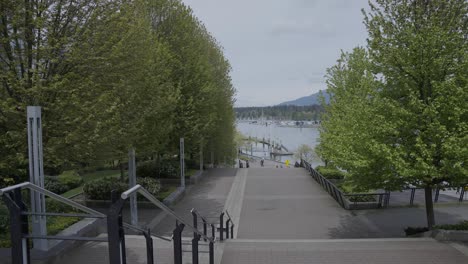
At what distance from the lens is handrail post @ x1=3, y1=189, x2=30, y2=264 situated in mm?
3676

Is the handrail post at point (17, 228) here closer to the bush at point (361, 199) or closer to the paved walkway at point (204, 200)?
the paved walkway at point (204, 200)

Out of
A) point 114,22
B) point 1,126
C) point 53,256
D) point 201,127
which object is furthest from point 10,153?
point 201,127

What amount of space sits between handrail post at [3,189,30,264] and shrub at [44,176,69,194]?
15444 mm

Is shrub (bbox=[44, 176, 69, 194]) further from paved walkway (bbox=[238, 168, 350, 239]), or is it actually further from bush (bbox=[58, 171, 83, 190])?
paved walkway (bbox=[238, 168, 350, 239])

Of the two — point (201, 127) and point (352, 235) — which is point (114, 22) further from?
point (201, 127)

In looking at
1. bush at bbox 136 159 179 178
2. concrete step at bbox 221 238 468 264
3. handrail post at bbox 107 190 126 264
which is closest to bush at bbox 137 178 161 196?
bush at bbox 136 159 179 178

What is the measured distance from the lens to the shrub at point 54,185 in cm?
1792

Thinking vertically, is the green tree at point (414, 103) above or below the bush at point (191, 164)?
above

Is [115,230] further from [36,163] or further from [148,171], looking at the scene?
[148,171]

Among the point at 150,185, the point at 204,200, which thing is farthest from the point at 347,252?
the point at 150,185

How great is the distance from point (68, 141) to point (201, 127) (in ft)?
43.0

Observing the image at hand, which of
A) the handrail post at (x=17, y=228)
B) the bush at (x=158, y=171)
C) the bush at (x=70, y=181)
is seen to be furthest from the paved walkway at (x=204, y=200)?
the handrail post at (x=17, y=228)

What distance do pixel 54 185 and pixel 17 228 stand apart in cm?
1586

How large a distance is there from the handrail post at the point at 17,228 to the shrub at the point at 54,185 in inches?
608
